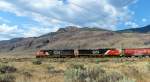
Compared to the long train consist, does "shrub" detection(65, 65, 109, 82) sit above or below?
A: below

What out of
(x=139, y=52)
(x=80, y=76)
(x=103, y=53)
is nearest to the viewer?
(x=80, y=76)

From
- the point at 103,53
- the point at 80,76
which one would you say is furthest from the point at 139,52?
the point at 80,76

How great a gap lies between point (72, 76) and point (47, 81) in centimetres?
250

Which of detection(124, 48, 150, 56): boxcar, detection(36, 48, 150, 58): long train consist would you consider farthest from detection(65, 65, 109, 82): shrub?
detection(124, 48, 150, 56): boxcar

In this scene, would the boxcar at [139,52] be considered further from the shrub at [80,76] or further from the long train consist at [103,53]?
the shrub at [80,76]

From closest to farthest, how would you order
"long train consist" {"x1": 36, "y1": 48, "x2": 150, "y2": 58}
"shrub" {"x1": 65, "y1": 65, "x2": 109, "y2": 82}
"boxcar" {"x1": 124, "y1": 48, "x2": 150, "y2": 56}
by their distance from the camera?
"shrub" {"x1": 65, "y1": 65, "x2": 109, "y2": 82}, "boxcar" {"x1": 124, "y1": 48, "x2": 150, "y2": 56}, "long train consist" {"x1": 36, "y1": 48, "x2": 150, "y2": 58}

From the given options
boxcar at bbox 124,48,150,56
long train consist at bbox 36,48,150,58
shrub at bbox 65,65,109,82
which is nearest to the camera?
shrub at bbox 65,65,109,82

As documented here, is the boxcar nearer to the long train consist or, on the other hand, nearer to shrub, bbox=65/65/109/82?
the long train consist

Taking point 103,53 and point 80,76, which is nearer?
point 80,76

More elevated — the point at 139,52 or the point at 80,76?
the point at 139,52

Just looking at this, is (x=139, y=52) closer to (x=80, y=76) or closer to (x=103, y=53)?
(x=103, y=53)

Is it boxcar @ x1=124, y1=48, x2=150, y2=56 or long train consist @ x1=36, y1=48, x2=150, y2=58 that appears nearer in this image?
boxcar @ x1=124, y1=48, x2=150, y2=56

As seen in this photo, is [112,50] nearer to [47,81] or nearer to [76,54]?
[76,54]

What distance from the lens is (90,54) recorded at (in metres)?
87.5
